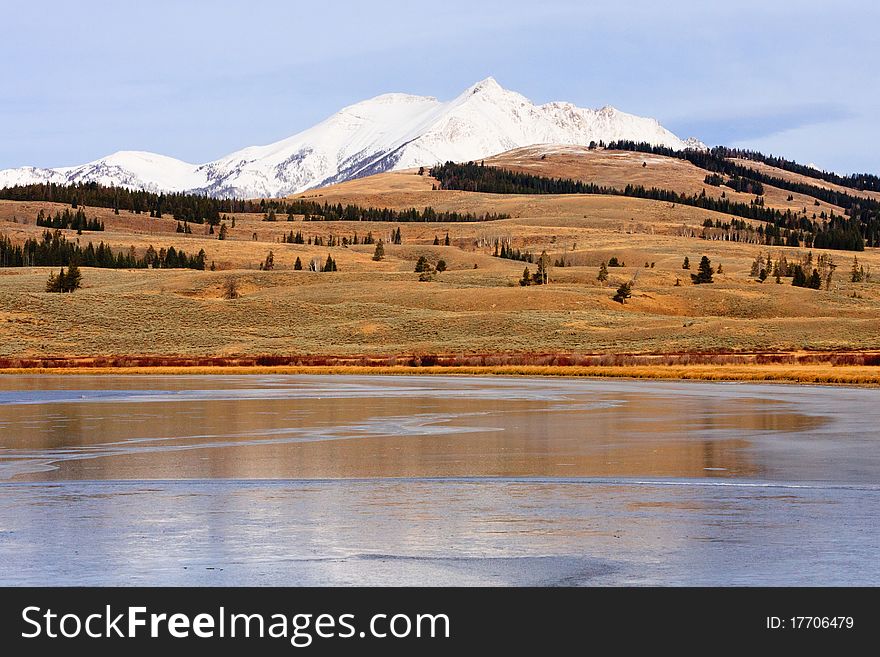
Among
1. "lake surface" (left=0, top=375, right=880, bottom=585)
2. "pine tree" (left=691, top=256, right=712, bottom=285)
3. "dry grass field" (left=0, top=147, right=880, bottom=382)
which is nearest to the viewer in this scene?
"lake surface" (left=0, top=375, right=880, bottom=585)

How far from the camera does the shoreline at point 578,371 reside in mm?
Result: 52375

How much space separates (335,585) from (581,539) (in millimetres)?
3410

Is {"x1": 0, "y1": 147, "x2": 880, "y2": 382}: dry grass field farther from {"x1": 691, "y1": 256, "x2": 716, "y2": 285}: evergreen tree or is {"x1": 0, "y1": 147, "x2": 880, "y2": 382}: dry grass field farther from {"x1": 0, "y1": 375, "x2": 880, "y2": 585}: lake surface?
{"x1": 0, "y1": 375, "x2": 880, "y2": 585}: lake surface

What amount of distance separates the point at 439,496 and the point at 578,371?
45663 millimetres

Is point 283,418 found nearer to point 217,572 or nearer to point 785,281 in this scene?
point 217,572

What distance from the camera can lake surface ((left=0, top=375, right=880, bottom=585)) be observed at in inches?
444

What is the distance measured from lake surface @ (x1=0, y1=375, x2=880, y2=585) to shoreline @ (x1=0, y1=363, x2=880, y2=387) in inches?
742

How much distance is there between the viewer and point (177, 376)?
6156 centimetres

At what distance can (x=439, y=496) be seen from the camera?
53.5ft

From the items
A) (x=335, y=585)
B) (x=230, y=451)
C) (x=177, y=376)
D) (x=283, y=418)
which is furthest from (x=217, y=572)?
(x=177, y=376)

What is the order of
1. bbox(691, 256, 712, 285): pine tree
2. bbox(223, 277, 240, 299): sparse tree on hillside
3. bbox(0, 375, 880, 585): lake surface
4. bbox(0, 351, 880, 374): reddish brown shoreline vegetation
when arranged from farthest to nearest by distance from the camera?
bbox(691, 256, 712, 285): pine tree < bbox(223, 277, 240, 299): sparse tree on hillside < bbox(0, 351, 880, 374): reddish brown shoreline vegetation < bbox(0, 375, 880, 585): lake surface

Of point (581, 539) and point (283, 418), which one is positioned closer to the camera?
point (581, 539)

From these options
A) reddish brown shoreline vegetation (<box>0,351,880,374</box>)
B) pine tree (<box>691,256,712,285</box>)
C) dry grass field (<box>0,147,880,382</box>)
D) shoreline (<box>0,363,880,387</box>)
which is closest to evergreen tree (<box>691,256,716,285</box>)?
pine tree (<box>691,256,712,285</box>)

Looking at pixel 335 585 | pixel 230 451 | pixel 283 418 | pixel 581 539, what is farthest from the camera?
pixel 283 418
